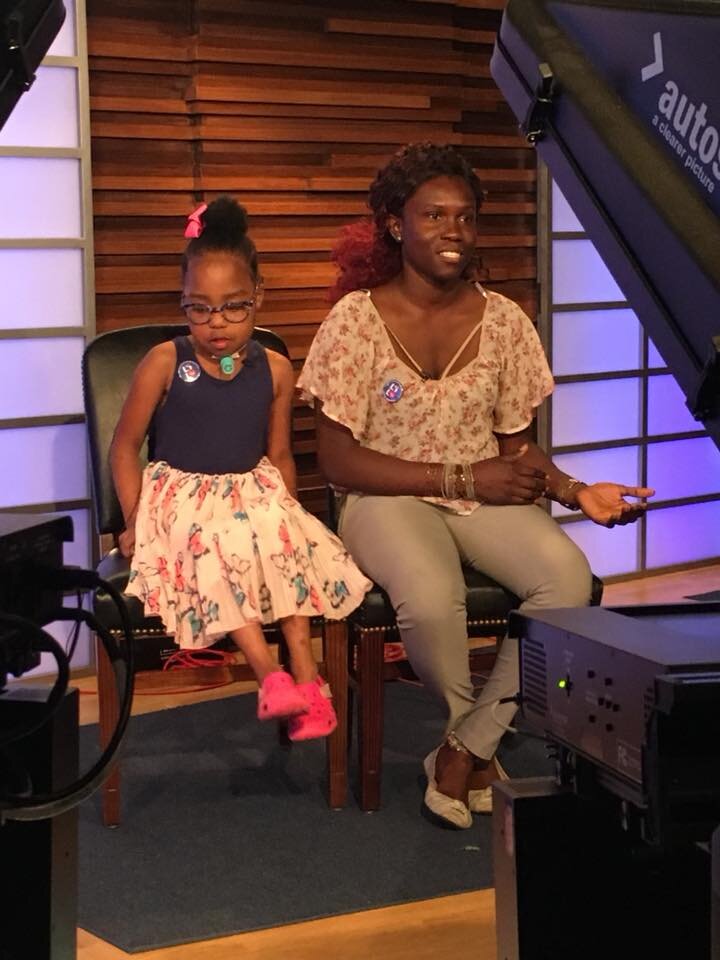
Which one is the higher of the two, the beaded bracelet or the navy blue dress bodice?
the navy blue dress bodice

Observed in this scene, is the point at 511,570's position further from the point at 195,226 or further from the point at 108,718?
the point at 195,226

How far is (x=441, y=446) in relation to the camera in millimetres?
3018

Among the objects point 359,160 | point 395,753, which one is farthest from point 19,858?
point 359,160

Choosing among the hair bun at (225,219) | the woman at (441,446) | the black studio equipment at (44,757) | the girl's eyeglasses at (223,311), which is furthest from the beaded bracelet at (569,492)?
the black studio equipment at (44,757)

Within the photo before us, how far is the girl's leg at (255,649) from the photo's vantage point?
2.71m

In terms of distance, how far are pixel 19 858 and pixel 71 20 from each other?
8.75ft

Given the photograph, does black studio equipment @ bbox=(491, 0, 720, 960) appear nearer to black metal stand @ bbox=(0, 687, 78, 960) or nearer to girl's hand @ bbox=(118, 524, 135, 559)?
black metal stand @ bbox=(0, 687, 78, 960)

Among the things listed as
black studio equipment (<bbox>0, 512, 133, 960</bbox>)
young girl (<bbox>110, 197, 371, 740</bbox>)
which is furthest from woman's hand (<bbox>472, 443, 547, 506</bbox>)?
black studio equipment (<bbox>0, 512, 133, 960</bbox>)

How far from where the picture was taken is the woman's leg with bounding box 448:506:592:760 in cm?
282

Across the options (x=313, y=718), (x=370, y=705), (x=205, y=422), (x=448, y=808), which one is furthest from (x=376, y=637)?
(x=205, y=422)

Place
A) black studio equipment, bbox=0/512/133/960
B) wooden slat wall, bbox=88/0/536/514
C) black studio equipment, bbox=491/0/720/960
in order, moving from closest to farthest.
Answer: black studio equipment, bbox=491/0/720/960
black studio equipment, bbox=0/512/133/960
wooden slat wall, bbox=88/0/536/514

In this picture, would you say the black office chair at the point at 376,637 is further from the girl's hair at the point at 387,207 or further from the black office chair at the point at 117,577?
the girl's hair at the point at 387,207

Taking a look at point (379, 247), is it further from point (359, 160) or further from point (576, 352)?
point (576, 352)

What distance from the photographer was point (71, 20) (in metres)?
3.66
